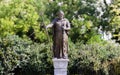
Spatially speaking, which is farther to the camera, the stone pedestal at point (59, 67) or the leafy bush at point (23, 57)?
the leafy bush at point (23, 57)

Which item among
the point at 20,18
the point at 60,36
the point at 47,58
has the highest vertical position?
the point at 20,18

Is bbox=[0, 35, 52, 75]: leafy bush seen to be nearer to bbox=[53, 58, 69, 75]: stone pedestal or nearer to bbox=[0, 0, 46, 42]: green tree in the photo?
bbox=[0, 0, 46, 42]: green tree

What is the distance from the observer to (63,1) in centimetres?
1972

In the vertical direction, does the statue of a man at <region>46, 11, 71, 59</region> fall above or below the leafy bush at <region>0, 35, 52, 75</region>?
above

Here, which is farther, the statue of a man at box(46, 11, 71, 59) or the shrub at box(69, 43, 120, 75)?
the shrub at box(69, 43, 120, 75)

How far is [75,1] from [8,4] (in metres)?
4.26

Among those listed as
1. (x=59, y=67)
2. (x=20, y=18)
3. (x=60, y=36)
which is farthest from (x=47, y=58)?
(x=59, y=67)

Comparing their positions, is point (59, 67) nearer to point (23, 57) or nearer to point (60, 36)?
point (60, 36)

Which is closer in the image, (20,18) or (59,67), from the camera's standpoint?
(59,67)

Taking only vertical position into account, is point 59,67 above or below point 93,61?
above

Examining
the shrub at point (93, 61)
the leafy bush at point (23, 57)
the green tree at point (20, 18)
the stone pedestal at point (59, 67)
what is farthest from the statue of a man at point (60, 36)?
the green tree at point (20, 18)

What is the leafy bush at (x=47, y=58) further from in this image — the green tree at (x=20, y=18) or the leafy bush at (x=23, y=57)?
the green tree at (x=20, y=18)

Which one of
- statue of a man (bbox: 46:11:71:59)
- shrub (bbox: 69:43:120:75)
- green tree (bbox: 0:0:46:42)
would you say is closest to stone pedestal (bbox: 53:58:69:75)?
statue of a man (bbox: 46:11:71:59)

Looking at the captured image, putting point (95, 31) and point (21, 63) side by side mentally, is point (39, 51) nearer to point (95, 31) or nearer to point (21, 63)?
point (21, 63)
